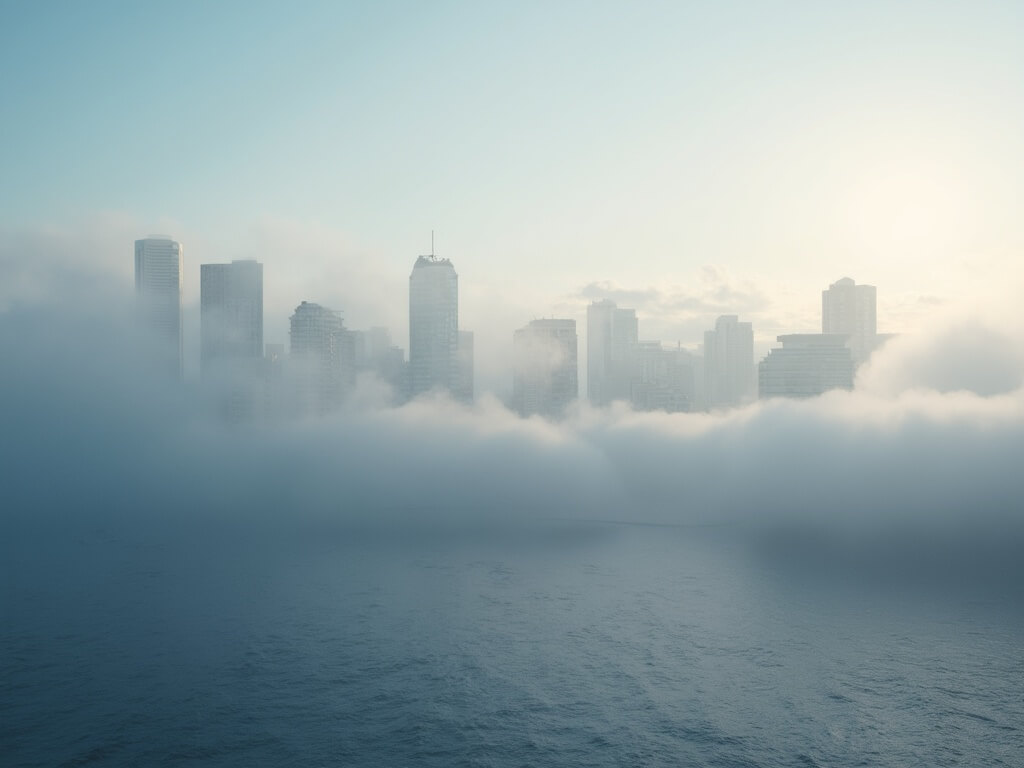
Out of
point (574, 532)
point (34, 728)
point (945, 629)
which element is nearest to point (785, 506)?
point (574, 532)

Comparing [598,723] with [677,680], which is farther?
[677,680]

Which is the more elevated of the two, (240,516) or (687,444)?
(687,444)

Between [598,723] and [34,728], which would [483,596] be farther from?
[34,728]

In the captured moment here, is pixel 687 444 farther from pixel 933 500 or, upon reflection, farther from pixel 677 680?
pixel 677 680

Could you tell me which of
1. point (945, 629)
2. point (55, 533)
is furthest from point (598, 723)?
point (55, 533)

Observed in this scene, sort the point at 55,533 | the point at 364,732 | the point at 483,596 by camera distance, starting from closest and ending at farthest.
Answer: the point at 364,732 < the point at 483,596 < the point at 55,533

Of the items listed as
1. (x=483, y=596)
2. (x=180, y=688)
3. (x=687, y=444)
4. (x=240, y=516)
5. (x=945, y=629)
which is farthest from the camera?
(x=687, y=444)
